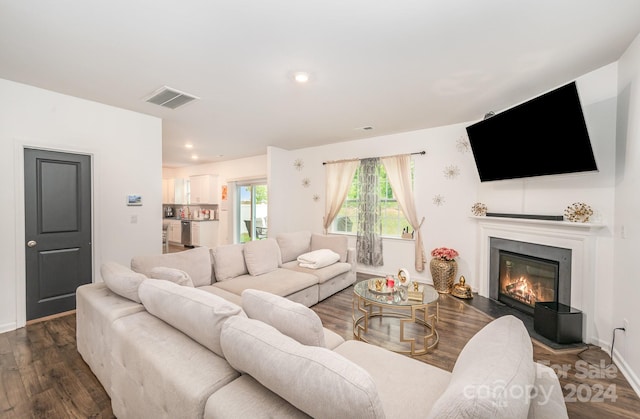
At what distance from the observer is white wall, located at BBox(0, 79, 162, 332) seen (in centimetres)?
284

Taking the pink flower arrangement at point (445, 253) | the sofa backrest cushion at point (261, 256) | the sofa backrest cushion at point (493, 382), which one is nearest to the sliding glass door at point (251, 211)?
the sofa backrest cushion at point (261, 256)

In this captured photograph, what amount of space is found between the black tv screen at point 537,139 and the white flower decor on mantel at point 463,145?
1.71 ft

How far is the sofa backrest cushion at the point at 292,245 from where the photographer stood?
164 inches

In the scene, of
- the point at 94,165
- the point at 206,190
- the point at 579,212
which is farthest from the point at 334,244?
the point at 206,190

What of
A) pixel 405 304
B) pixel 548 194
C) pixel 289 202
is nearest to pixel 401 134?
pixel 548 194

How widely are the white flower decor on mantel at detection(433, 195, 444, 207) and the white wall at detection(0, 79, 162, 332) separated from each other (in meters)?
4.32

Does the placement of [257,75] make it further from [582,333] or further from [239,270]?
[582,333]

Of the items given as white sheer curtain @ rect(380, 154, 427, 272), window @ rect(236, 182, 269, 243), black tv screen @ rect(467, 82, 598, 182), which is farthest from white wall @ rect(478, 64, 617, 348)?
window @ rect(236, 182, 269, 243)

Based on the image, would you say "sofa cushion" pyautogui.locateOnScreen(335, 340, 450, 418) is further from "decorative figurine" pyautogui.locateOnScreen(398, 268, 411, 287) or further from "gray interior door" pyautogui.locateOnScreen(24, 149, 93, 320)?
"gray interior door" pyautogui.locateOnScreen(24, 149, 93, 320)

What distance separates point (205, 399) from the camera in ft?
3.52

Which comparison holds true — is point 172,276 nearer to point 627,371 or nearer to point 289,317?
point 289,317

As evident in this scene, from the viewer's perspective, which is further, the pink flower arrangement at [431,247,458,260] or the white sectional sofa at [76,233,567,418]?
the pink flower arrangement at [431,247,458,260]

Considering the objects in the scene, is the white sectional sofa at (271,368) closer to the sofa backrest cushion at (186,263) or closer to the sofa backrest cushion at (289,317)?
the sofa backrest cushion at (289,317)

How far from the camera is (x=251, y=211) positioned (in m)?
7.54
